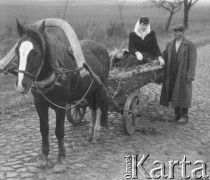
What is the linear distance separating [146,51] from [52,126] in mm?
2652

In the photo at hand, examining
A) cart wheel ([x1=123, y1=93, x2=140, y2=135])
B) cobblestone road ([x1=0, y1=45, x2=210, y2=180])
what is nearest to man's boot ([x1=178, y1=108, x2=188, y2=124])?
cobblestone road ([x1=0, y1=45, x2=210, y2=180])

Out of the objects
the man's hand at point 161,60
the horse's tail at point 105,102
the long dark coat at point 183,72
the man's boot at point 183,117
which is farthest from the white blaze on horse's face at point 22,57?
the man's boot at point 183,117

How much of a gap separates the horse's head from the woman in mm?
3438

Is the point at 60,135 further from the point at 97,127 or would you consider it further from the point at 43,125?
the point at 97,127

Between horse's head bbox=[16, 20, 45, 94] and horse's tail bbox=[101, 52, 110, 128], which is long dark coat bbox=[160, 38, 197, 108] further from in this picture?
horse's head bbox=[16, 20, 45, 94]

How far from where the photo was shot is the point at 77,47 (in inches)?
186

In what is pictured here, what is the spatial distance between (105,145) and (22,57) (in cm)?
262

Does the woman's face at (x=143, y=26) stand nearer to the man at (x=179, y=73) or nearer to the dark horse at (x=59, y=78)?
the man at (x=179, y=73)

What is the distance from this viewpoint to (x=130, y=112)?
21.7ft

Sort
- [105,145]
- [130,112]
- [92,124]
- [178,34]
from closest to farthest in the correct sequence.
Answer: [105,145] < [92,124] < [130,112] < [178,34]

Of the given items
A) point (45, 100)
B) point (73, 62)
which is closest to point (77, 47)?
point (73, 62)

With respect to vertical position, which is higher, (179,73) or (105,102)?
(179,73)

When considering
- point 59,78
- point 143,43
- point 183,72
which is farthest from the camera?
point 143,43

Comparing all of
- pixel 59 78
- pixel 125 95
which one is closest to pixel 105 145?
pixel 125 95
